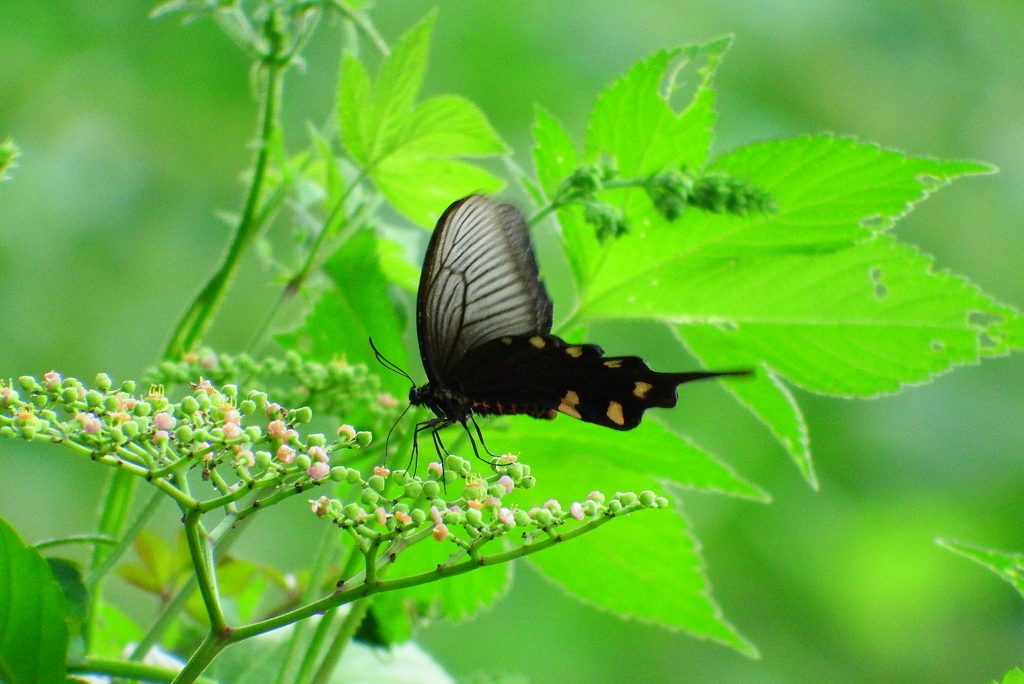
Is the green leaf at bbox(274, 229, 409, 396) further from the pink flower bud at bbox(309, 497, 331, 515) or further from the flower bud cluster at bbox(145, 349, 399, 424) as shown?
the pink flower bud at bbox(309, 497, 331, 515)

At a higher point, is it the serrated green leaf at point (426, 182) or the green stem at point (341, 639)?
the serrated green leaf at point (426, 182)

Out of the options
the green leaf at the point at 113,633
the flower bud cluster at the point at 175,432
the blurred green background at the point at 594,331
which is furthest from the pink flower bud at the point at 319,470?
the blurred green background at the point at 594,331

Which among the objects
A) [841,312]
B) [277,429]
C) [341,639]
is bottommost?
[341,639]

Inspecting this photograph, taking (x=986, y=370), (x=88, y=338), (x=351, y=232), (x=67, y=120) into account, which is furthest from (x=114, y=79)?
(x=986, y=370)

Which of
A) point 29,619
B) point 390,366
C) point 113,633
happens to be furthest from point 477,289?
point 113,633

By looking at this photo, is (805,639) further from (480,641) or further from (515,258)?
(515,258)

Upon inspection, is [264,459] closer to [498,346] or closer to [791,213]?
[498,346]

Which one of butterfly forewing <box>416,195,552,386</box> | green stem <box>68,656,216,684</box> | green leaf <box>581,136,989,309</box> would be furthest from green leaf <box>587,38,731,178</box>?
green stem <box>68,656,216,684</box>

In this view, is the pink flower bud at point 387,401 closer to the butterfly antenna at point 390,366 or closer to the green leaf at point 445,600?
the butterfly antenna at point 390,366
